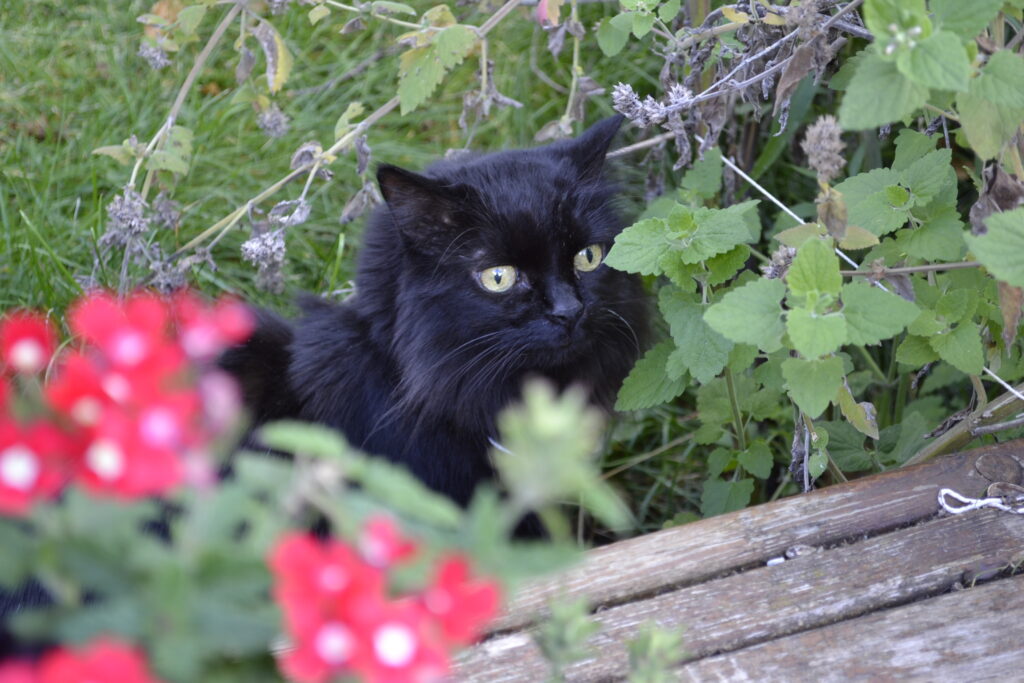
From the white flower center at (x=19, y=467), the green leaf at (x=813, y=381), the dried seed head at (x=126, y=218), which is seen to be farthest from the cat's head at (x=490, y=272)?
the white flower center at (x=19, y=467)

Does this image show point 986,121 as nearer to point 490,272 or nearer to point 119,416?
point 490,272

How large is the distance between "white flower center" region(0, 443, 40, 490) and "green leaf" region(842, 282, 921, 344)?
1135mm

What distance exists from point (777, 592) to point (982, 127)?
0.68 metres

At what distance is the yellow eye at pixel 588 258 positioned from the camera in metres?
1.99

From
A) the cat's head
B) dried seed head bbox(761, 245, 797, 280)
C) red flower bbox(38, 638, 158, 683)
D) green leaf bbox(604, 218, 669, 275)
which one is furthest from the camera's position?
the cat's head

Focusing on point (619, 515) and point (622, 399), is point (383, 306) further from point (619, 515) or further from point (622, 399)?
point (619, 515)

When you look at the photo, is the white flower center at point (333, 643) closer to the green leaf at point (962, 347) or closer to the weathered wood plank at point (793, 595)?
the weathered wood plank at point (793, 595)

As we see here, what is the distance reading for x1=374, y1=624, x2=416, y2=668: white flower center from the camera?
1.73ft

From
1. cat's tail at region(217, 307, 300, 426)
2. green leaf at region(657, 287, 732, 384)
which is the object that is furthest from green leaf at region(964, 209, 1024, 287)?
cat's tail at region(217, 307, 300, 426)

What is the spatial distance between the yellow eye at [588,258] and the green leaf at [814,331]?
2.08 ft

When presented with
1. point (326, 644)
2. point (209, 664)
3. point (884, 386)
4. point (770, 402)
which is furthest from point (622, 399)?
point (326, 644)

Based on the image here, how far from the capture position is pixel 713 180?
7.34 ft

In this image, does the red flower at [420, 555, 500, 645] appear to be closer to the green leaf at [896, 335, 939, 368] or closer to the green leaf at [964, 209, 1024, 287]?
the green leaf at [964, 209, 1024, 287]

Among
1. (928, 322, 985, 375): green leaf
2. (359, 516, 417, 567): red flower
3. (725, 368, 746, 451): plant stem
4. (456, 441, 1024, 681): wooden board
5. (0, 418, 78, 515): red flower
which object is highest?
(0, 418, 78, 515): red flower
